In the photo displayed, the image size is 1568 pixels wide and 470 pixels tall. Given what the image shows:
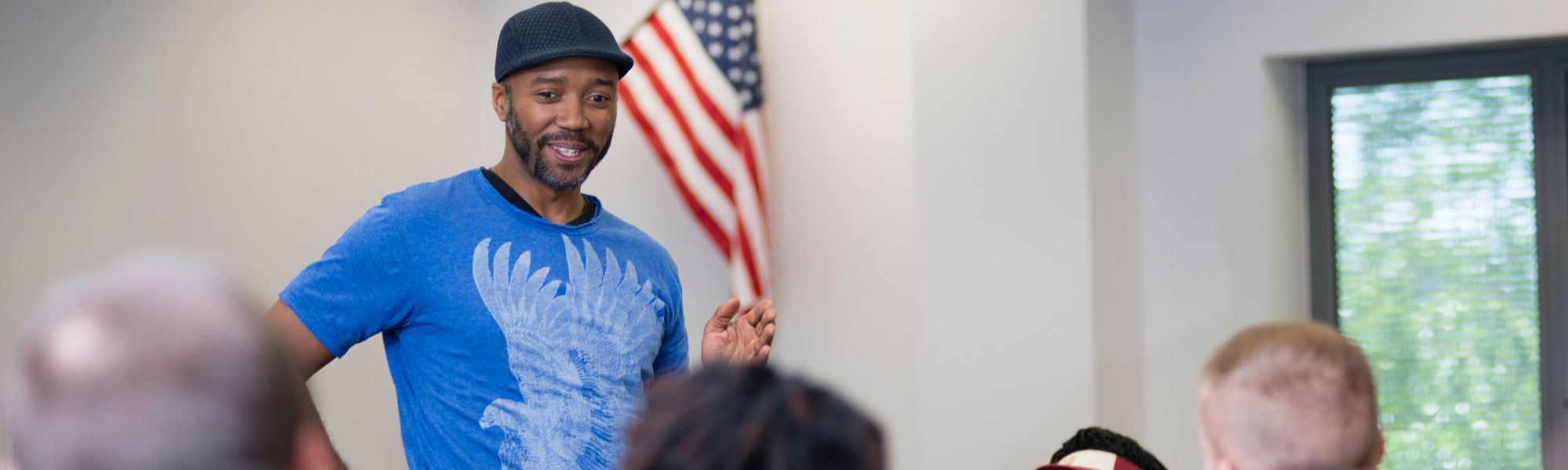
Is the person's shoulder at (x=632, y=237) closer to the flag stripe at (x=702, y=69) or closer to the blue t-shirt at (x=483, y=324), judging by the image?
the blue t-shirt at (x=483, y=324)

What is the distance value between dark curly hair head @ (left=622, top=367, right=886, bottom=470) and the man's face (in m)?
1.43

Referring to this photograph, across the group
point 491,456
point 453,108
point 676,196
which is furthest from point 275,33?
point 491,456

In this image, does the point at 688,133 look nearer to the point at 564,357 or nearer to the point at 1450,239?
the point at 564,357

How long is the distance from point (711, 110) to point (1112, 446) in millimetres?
1733

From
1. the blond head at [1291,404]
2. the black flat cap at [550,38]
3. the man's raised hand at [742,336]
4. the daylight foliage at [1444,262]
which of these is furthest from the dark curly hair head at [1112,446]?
the daylight foliage at [1444,262]

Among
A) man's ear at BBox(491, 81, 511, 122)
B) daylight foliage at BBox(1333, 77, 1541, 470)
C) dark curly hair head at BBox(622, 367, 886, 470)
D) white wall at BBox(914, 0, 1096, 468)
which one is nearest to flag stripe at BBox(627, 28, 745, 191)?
white wall at BBox(914, 0, 1096, 468)

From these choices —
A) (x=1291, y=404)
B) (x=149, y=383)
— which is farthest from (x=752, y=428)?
(x=1291, y=404)

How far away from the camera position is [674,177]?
3.79 meters

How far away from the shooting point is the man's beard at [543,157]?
217 centimetres

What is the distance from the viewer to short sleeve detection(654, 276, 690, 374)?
2.29 m

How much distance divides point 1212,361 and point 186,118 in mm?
2486

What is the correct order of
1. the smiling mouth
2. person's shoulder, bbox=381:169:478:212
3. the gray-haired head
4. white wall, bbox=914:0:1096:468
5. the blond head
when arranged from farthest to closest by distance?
1. white wall, bbox=914:0:1096:468
2. the smiling mouth
3. person's shoulder, bbox=381:169:478:212
4. the blond head
5. the gray-haired head

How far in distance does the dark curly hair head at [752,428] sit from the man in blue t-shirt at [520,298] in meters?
1.21

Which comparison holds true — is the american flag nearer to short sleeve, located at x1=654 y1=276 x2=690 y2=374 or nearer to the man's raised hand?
short sleeve, located at x1=654 y1=276 x2=690 y2=374
